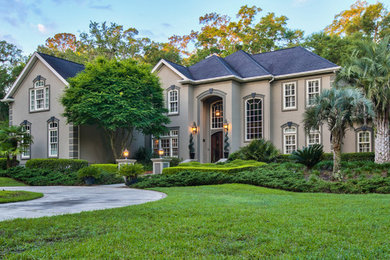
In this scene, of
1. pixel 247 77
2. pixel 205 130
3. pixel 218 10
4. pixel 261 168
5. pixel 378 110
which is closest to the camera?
pixel 261 168

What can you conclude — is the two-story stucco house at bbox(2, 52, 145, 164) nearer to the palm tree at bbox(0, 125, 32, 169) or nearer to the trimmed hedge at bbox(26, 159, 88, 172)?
the palm tree at bbox(0, 125, 32, 169)

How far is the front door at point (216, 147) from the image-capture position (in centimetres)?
2481

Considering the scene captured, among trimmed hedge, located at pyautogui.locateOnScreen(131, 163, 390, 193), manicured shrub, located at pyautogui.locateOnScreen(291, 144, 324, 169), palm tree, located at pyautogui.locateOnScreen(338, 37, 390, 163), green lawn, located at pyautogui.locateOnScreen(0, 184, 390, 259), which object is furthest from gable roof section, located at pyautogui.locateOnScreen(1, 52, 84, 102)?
green lawn, located at pyautogui.locateOnScreen(0, 184, 390, 259)

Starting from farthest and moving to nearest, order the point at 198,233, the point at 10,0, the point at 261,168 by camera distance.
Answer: the point at 261,168, the point at 10,0, the point at 198,233

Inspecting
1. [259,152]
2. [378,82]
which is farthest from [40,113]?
[378,82]

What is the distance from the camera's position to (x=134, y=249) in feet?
14.0

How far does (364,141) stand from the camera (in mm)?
20391

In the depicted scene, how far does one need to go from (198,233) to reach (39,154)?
21.4 metres

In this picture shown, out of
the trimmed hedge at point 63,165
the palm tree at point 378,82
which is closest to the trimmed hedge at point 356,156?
the palm tree at point 378,82

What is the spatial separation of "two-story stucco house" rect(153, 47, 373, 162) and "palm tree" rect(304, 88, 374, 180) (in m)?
6.59

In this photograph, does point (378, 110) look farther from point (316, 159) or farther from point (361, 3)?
point (361, 3)

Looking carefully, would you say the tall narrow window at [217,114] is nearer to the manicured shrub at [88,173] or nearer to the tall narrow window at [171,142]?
the tall narrow window at [171,142]

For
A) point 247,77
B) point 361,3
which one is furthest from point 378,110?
point 361,3

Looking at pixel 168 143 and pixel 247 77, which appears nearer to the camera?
pixel 247 77
